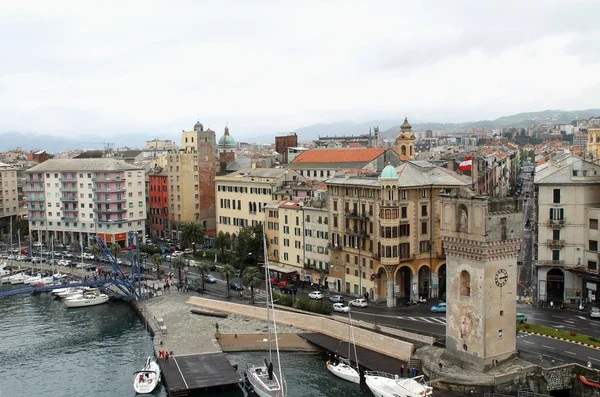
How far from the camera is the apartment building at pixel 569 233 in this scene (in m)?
83.4

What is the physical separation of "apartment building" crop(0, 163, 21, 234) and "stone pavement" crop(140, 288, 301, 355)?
93.3 metres

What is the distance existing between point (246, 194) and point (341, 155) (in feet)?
73.2

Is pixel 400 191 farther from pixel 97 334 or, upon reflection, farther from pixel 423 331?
pixel 97 334

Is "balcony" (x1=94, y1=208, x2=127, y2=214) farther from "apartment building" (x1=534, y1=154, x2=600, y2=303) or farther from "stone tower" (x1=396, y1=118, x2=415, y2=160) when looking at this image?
"apartment building" (x1=534, y1=154, x2=600, y2=303)

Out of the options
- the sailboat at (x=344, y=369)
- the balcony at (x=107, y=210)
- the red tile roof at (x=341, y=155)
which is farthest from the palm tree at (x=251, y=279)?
the balcony at (x=107, y=210)

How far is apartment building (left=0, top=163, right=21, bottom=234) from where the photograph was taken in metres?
174

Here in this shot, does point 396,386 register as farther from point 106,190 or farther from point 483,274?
point 106,190

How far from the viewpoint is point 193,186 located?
152 meters

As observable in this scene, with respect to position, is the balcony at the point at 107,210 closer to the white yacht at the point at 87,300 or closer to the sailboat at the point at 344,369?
the white yacht at the point at 87,300

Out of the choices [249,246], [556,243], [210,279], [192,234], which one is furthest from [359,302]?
[192,234]

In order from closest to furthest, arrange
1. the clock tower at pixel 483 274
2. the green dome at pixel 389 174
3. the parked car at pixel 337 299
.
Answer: the clock tower at pixel 483 274
the green dome at pixel 389 174
the parked car at pixel 337 299

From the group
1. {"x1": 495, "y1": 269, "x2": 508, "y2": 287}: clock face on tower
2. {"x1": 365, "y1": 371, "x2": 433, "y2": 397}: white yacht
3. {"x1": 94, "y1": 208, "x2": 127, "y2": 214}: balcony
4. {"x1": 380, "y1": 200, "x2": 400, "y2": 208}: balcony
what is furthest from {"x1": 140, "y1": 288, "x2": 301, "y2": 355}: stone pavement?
{"x1": 94, "y1": 208, "x2": 127, "y2": 214}: balcony

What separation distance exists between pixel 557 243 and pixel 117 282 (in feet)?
216

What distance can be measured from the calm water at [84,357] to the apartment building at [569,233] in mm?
32653
